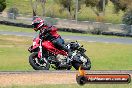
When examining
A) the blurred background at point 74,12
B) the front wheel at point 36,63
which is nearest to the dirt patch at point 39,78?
the front wheel at point 36,63

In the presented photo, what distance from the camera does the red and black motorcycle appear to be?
15.8 metres

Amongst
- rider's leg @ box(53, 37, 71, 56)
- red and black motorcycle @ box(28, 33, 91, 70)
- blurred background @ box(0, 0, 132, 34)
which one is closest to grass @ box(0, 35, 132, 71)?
red and black motorcycle @ box(28, 33, 91, 70)

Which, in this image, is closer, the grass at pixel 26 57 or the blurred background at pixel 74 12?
the grass at pixel 26 57

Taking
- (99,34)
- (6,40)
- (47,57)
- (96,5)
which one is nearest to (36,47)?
(47,57)

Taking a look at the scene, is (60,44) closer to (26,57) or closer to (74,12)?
(26,57)

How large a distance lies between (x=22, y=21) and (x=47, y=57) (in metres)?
41.6

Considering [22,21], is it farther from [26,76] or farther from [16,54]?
[26,76]

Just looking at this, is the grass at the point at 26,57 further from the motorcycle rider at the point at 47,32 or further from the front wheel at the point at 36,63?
the motorcycle rider at the point at 47,32

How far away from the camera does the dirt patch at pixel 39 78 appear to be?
37.9 feet

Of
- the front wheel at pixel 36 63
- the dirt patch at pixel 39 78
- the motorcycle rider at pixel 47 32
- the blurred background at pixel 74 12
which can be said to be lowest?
the blurred background at pixel 74 12

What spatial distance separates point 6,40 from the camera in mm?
39438

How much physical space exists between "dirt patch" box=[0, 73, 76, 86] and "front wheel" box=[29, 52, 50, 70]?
2.55 m

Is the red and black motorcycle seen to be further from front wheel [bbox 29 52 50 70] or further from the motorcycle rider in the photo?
the motorcycle rider

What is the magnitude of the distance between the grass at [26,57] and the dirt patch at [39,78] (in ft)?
24.2
